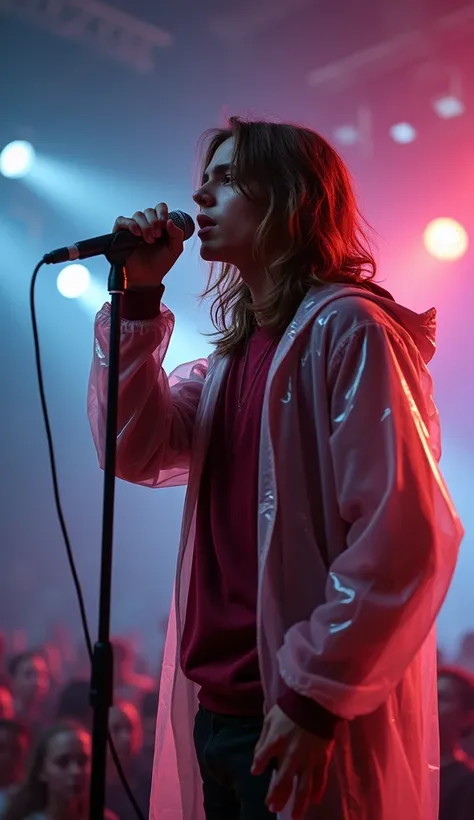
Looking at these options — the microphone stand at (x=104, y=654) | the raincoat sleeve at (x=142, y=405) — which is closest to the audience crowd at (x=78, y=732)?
the raincoat sleeve at (x=142, y=405)

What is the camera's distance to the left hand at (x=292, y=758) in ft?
2.56

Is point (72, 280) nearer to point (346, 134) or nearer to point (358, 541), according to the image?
point (346, 134)

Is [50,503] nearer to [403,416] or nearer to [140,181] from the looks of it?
[140,181]

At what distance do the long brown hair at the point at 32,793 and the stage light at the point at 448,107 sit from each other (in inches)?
83.8

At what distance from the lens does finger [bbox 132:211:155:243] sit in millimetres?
1015

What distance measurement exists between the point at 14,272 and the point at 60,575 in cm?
92

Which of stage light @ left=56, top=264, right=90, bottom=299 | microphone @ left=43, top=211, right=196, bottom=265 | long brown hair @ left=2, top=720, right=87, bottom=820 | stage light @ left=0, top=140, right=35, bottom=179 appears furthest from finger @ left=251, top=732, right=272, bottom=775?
stage light @ left=0, top=140, right=35, bottom=179

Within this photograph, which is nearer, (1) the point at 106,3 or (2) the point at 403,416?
(2) the point at 403,416

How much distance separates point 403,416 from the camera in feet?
2.90

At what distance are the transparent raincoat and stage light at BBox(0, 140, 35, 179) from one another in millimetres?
1706

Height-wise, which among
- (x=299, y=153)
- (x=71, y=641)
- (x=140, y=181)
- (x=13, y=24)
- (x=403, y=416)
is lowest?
(x=71, y=641)

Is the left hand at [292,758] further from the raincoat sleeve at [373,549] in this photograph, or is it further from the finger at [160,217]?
the finger at [160,217]

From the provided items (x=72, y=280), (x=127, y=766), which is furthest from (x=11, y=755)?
(x=72, y=280)

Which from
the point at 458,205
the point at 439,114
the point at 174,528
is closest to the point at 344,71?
the point at 439,114
